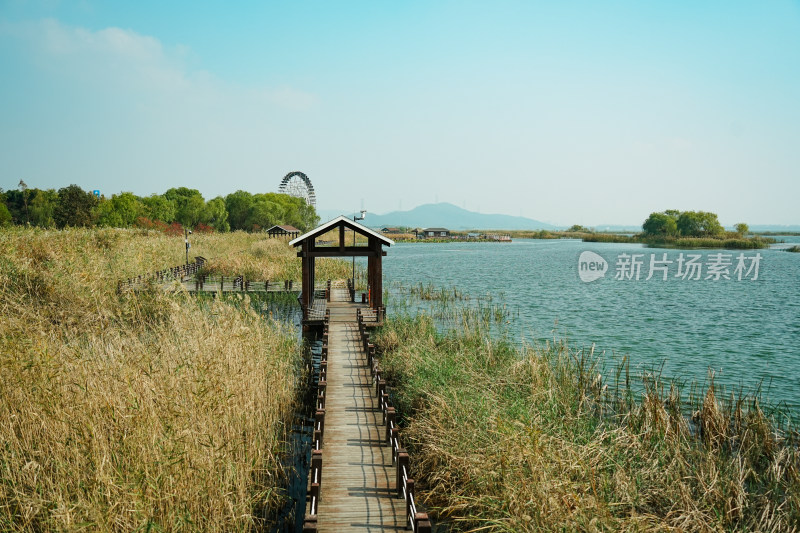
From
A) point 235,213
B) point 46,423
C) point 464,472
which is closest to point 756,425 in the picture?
point 464,472

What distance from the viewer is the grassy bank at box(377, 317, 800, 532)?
554 centimetres

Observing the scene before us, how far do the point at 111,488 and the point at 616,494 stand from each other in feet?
17.4

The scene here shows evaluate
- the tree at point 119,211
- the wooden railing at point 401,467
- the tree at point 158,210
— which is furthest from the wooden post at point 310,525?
the tree at point 158,210

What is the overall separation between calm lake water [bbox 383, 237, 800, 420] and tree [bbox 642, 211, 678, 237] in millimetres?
59776

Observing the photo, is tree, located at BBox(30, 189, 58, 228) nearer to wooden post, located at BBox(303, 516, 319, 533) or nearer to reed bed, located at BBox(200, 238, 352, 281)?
reed bed, located at BBox(200, 238, 352, 281)

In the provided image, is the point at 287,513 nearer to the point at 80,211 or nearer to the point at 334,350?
the point at 334,350

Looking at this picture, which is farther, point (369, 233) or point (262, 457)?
point (369, 233)

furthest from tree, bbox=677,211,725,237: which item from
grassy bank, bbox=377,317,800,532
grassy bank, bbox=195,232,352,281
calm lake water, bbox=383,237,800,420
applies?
grassy bank, bbox=377,317,800,532

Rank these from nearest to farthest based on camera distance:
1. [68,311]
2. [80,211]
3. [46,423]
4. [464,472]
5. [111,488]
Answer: [111,488] < [46,423] < [464,472] < [68,311] < [80,211]

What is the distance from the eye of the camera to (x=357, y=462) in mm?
7453

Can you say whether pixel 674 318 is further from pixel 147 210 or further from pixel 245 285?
pixel 147 210

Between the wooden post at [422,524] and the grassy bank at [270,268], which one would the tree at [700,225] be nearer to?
the grassy bank at [270,268]

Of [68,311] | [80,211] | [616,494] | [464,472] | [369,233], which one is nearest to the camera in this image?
[616,494]

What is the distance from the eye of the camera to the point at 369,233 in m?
16.2
